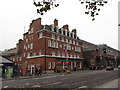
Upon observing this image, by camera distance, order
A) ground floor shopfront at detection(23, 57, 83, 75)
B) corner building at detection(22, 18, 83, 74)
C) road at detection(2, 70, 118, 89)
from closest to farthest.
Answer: road at detection(2, 70, 118, 89)
ground floor shopfront at detection(23, 57, 83, 75)
corner building at detection(22, 18, 83, 74)

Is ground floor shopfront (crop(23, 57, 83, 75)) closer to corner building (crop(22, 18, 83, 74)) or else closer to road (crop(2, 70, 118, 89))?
corner building (crop(22, 18, 83, 74))

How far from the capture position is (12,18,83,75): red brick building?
45.1 m

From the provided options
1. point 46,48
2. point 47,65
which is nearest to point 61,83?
point 47,65

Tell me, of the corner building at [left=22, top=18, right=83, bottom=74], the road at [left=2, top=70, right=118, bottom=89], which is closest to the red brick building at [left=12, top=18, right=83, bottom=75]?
the corner building at [left=22, top=18, right=83, bottom=74]

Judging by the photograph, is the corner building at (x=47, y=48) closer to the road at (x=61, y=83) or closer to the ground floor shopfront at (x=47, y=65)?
the ground floor shopfront at (x=47, y=65)

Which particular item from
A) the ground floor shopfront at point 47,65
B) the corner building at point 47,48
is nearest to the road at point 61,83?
the ground floor shopfront at point 47,65

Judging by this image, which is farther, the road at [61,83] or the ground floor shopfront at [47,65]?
the ground floor shopfront at [47,65]

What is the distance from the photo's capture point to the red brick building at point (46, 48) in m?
45.1

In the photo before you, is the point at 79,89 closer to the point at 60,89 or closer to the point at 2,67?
the point at 60,89

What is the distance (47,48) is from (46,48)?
1.40 ft

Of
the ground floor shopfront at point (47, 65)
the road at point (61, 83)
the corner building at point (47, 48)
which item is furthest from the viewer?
the corner building at point (47, 48)

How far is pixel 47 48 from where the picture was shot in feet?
149

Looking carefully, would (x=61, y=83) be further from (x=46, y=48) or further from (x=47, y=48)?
(x=47, y=48)

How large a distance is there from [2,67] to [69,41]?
97.8 feet
